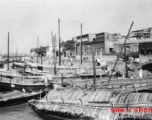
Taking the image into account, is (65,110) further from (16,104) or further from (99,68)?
(99,68)

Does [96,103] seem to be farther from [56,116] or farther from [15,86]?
[15,86]

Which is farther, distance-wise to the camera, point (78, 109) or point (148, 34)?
point (148, 34)

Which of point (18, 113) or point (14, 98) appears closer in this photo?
Answer: point (18, 113)

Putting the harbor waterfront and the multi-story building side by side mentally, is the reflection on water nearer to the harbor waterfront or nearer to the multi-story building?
the harbor waterfront

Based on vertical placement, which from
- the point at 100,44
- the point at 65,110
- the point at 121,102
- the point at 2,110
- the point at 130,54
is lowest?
the point at 2,110

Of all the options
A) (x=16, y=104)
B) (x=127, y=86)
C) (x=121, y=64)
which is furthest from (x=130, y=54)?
(x=16, y=104)

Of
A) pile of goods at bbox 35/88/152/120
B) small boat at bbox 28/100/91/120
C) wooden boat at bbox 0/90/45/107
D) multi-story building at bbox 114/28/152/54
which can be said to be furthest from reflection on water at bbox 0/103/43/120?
multi-story building at bbox 114/28/152/54

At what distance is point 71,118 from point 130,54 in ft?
133

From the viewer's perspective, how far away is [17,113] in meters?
19.2

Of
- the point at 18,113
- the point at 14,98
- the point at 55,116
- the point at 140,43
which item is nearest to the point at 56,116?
the point at 55,116

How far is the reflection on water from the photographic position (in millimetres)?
18022

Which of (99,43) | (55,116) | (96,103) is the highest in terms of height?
(99,43)

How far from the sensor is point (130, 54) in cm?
5134

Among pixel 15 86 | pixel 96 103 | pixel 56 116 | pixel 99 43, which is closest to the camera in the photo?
pixel 96 103
